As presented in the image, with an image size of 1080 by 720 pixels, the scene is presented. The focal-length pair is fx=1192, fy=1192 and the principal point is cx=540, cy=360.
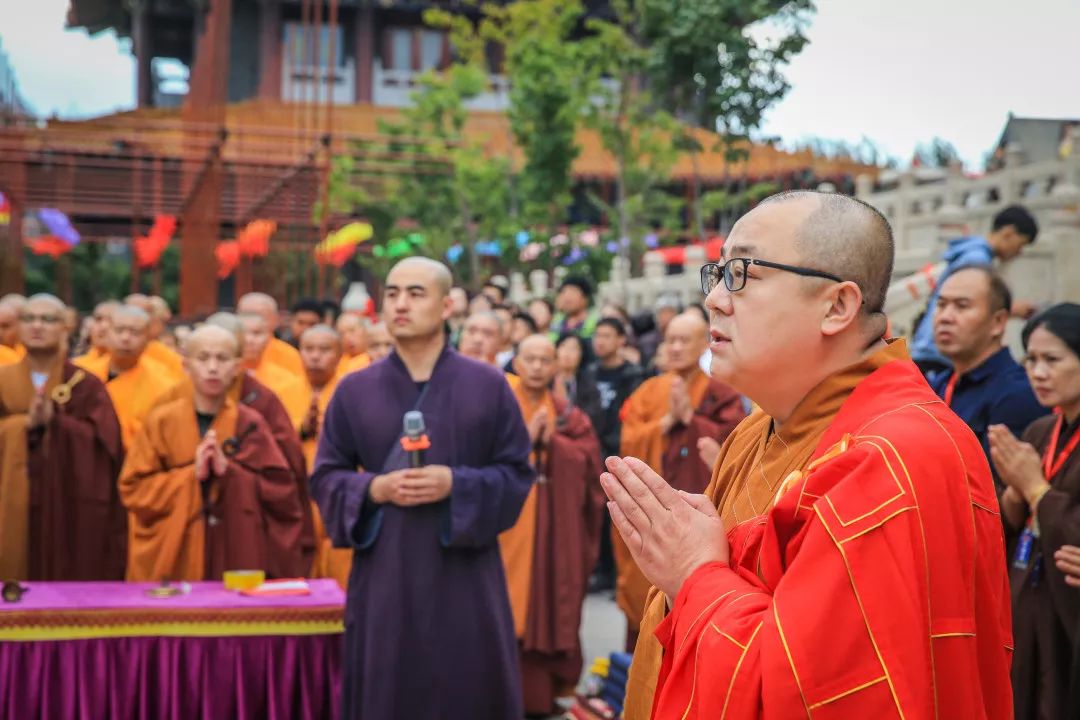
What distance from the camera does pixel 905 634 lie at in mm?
1490

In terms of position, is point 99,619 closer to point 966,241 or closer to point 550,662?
point 550,662

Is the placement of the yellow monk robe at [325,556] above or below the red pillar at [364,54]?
below

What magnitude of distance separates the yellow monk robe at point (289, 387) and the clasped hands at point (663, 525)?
489 cm

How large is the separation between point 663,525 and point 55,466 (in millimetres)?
4735

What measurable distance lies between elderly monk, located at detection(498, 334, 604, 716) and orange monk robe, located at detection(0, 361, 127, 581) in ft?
6.47

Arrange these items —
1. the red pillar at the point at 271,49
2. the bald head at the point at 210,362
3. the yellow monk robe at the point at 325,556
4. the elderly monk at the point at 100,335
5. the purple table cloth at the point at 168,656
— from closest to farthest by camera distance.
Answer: the purple table cloth at the point at 168,656, the bald head at the point at 210,362, the yellow monk robe at the point at 325,556, the elderly monk at the point at 100,335, the red pillar at the point at 271,49

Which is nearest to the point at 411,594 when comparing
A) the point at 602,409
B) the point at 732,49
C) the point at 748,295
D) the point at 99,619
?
the point at 99,619

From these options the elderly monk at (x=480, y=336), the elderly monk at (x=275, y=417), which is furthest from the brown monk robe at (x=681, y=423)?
the elderly monk at (x=275, y=417)

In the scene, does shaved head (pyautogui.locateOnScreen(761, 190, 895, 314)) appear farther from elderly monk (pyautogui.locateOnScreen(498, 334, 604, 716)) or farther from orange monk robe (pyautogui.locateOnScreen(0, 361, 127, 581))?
orange monk robe (pyautogui.locateOnScreen(0, 361, 127, 581))

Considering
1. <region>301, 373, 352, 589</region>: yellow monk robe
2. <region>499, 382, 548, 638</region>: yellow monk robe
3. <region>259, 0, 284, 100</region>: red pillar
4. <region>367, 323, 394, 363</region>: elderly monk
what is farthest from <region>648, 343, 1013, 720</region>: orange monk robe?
<region>259, 0, 284, 100</region>: red pillar

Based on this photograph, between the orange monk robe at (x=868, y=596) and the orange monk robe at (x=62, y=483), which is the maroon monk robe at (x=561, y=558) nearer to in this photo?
the orange monk robe at (x=62, y=483)

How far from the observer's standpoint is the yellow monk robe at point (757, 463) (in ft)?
5.89

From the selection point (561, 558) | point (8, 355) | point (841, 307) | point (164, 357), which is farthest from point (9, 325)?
point (841, 307)

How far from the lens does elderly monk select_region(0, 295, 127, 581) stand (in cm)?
564
